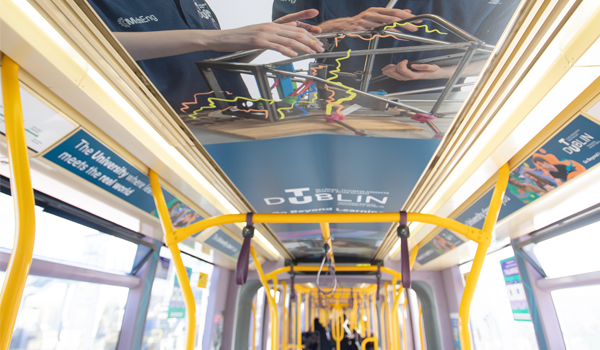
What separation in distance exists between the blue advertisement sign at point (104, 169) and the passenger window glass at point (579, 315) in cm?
301

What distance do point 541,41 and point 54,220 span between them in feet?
8.67

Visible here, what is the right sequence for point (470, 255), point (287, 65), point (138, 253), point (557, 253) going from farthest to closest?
point (470, 255)
point (138, 253)
point (557, 253)
point (287, 65)

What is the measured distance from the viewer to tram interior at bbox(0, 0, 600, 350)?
85 cm

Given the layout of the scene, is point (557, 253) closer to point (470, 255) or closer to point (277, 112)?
point (470, 255)

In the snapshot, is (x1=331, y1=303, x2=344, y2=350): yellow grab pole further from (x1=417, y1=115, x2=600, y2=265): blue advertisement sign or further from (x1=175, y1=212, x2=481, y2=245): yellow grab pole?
(x1=175, y1=212, x2=481, y2=245): yellow grab pole

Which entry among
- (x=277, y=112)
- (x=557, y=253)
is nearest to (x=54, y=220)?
(x=277, y=112)

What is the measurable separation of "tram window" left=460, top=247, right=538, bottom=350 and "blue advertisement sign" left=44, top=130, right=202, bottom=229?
336cm

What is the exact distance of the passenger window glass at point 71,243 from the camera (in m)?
1.76

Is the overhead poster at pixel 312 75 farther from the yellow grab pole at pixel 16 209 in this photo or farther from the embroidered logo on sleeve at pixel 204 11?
the yellow grab pole at pixel 16 209

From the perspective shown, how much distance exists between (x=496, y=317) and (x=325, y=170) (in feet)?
10.9

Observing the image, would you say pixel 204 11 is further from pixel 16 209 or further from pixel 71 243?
pixel 71 243

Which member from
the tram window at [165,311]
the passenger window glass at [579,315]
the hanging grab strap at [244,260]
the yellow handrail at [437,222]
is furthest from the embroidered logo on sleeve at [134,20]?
the passenger window glass at [579,315]

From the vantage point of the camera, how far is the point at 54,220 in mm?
2104

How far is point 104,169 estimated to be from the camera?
1.56 m
